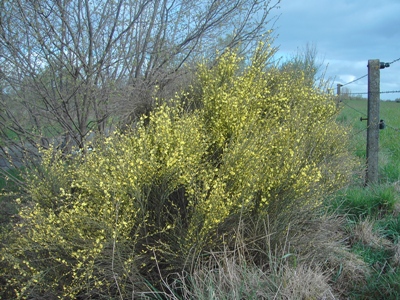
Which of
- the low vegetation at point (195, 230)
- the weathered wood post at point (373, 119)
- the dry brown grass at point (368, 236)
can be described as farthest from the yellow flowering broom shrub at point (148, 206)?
the weathered wood post at point (373, 119)

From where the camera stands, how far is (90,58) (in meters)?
4.66

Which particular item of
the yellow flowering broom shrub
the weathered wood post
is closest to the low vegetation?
the yellow flowering broom shrub

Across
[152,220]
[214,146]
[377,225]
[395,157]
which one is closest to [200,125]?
[214,146]

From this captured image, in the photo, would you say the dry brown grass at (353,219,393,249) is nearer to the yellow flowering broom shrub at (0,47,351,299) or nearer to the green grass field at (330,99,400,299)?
the green grass field at (330,99,400,299)

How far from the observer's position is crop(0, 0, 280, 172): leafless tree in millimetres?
4480

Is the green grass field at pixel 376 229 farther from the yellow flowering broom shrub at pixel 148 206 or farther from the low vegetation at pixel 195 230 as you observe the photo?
the yellow flowering broom shrub at pixel 148 206

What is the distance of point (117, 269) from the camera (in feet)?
10.1

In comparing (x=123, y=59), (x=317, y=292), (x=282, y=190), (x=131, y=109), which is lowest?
(x=317, y=292)

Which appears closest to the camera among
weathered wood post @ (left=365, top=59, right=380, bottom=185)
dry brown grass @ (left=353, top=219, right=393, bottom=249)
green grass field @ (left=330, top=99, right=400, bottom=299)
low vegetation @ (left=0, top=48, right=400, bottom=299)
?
low vegetation @ (left=0, top=48, right=400, bottom=299)

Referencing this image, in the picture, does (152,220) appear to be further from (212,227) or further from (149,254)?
(212,227)

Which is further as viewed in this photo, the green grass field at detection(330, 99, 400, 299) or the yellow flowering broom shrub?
the green grass field at detection(330, 99, 400, 299)

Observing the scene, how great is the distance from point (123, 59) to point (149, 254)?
257cm

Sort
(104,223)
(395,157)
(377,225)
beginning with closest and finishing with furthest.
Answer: (104,223) < (377,225) < (395,157)

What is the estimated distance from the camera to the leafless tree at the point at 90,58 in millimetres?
4480
